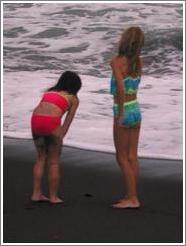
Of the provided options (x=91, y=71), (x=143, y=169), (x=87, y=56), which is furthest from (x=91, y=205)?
(x=87, y=56)

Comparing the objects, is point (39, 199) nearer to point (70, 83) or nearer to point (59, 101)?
point (59, 101)

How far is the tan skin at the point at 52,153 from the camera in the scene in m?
5.02

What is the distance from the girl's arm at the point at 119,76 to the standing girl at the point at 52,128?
461mm

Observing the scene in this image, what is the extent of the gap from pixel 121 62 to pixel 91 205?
1.15 metres

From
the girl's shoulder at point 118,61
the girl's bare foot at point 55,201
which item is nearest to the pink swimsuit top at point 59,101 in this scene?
the girl's shoulder at point 118,61

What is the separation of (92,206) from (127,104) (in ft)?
2.79

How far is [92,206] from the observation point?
4871mm

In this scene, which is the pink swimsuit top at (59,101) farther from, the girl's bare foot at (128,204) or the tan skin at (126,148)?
the girl's bare foot at (128,204)

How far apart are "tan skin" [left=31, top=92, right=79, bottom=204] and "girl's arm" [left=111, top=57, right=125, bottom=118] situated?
47 centimetres

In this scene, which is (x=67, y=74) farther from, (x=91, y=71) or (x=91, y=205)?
(x=91, y=71)

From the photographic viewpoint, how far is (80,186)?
5.55m

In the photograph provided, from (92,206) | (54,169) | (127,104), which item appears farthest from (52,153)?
(127,104)

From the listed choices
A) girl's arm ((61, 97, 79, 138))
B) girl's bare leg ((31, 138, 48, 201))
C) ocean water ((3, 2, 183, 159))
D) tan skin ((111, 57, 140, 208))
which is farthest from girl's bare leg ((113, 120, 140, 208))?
ocean water ((3, 2, 183, 159))

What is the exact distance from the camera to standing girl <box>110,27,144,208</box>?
4.78m
